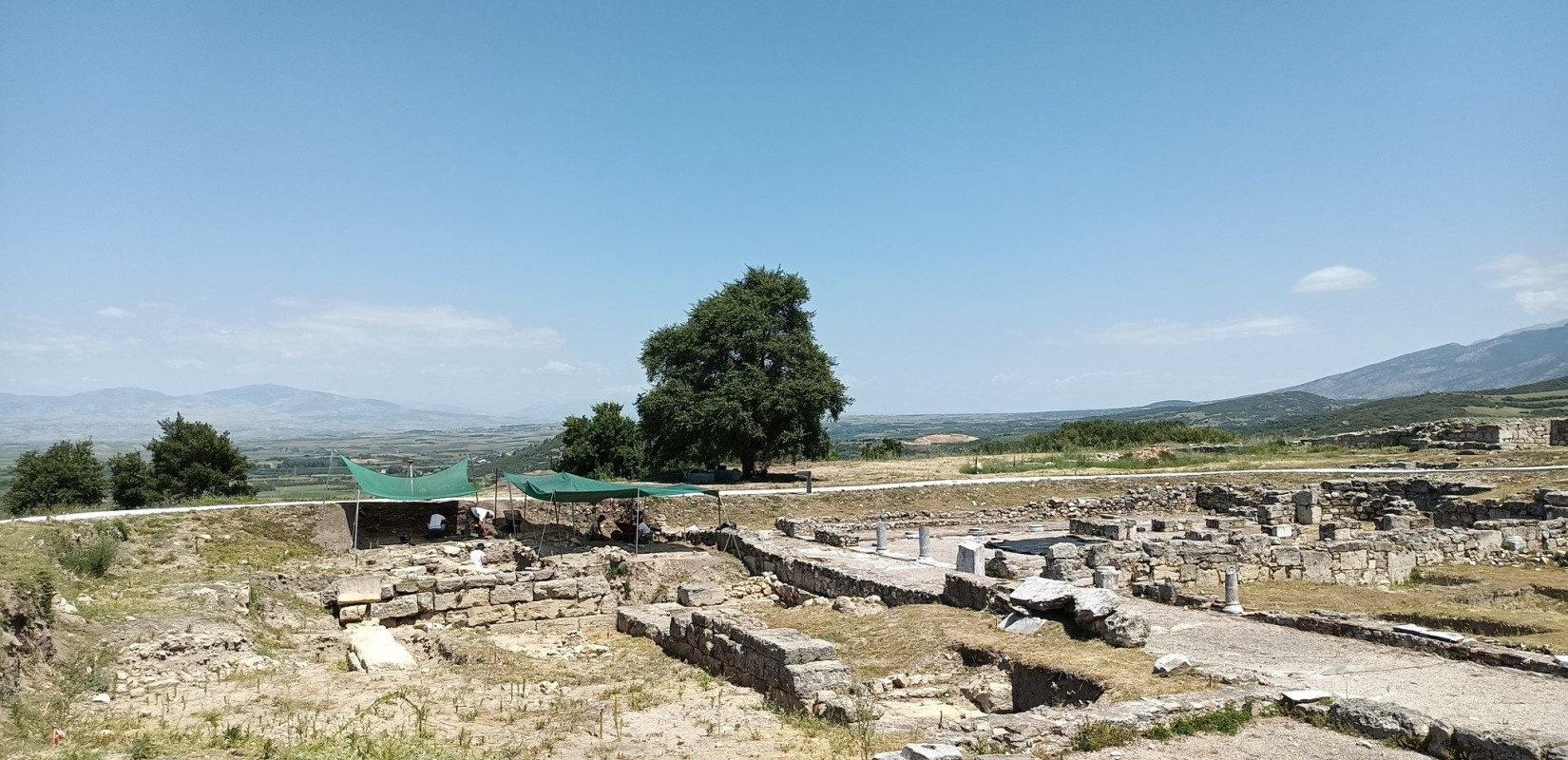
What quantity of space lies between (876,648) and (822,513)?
20442mm

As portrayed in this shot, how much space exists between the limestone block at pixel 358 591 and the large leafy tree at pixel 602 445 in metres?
31.0

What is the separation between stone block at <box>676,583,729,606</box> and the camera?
1784cm

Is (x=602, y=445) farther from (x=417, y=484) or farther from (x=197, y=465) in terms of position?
(x=417, y=484)

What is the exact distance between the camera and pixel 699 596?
17.9 metres

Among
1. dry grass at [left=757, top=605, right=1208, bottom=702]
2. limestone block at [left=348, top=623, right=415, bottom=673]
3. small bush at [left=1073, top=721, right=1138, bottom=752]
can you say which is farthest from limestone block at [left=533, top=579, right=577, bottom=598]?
small bush at [left=1073, top=721, right=1138, bottom=752]

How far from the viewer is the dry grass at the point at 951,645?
33.8 feet

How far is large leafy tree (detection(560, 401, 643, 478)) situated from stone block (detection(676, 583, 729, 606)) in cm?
3046

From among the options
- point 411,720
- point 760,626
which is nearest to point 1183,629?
point 760,626

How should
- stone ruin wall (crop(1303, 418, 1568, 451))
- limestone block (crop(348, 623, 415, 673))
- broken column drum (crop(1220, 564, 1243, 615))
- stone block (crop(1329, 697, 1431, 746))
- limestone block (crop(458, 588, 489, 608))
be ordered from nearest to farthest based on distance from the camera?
stone block (crop(1329, 697, 1431, 746)) < limestone block (crop(348, 623, 415, 673)) < broken column drum (crop(1220, 564, 1243, 615)) < limestone block (crop(458, 588, 489, 608)) < stone ruin wall (crop(1303, 418, 1568, 451))

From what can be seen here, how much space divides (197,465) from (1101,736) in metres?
40.1

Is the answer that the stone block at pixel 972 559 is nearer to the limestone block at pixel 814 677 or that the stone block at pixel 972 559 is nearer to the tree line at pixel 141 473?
the limestone block at pixel 814 677

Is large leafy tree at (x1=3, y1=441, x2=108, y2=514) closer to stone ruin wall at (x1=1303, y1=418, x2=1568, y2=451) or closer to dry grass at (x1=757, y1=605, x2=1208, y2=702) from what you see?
dry grass at (x1=757, y1=605, x2=1208, y2=702)

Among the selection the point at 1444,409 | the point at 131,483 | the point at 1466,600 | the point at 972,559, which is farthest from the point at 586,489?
the point at 1444,409

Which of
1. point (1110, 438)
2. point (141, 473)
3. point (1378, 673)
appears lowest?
point (1378, 673)
